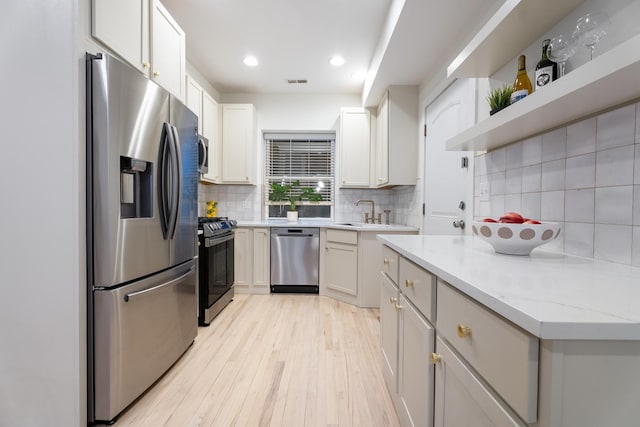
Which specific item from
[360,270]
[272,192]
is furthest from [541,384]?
[272,192]

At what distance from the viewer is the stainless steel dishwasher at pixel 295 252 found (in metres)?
3.48

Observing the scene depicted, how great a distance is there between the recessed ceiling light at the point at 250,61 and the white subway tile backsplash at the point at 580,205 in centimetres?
301

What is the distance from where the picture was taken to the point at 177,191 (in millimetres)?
1744

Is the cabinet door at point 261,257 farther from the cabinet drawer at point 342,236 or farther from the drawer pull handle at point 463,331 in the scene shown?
the drawer pull handle at point 463,331

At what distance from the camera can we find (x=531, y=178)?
1388 mm

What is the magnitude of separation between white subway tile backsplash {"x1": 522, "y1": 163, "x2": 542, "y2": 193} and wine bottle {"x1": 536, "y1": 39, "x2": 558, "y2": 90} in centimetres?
37

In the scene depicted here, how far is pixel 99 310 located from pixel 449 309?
1.51m

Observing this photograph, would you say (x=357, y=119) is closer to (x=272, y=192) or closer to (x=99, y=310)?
(x=272, y=192)

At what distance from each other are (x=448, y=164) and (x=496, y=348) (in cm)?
200

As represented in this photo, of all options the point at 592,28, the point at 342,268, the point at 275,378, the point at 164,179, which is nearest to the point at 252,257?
the point at 342,268

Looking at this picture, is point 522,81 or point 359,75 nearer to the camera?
point 522,81

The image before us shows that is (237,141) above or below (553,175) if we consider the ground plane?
above

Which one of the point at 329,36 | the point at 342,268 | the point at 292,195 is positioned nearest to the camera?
the point at 329,36

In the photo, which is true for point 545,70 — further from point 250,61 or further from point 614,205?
point 250,61
